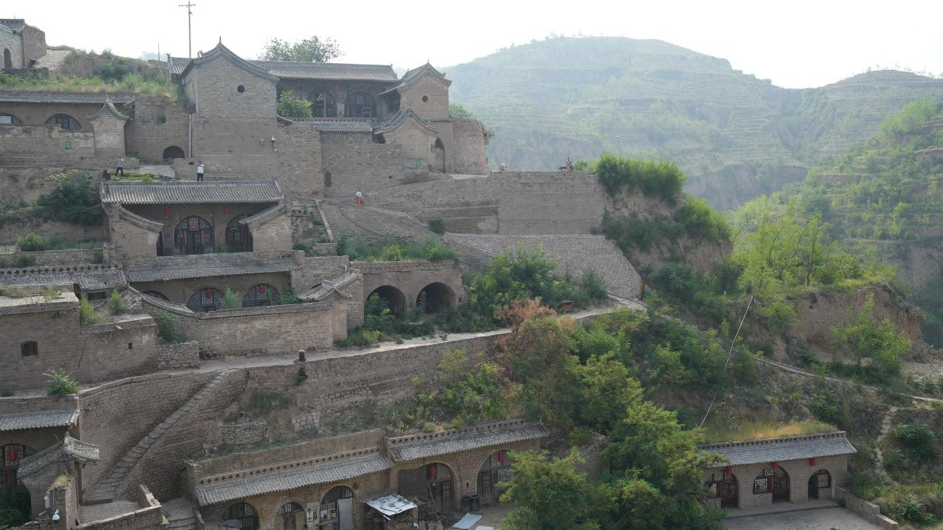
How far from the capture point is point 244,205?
2475cm

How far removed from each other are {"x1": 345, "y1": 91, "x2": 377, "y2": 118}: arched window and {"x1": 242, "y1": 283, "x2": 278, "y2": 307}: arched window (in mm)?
12471

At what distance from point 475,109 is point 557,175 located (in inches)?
1993

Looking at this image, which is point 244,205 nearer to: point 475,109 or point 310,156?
point 310,156

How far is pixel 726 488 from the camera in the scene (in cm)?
2233

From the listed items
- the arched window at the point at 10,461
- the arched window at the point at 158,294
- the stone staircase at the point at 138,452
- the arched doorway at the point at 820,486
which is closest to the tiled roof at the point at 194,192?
the arched window at the point at 158,294

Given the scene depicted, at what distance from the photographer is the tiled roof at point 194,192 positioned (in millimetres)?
22953

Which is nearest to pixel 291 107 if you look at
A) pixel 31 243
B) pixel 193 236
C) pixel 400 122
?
pixel 400 122

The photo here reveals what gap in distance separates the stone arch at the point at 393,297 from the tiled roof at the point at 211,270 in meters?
2.71

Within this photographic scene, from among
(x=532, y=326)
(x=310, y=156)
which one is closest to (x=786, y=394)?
(x=532, y=326)

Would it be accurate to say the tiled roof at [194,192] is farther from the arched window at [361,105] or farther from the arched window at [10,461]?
the arched window at [361,105]

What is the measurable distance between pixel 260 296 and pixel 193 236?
293 cm

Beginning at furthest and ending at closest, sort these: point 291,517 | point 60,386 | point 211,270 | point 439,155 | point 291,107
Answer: point 439,155 → point 291,107 → point 211,270 → point 291,517 → point 60,386

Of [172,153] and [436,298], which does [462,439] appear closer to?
[436,298]

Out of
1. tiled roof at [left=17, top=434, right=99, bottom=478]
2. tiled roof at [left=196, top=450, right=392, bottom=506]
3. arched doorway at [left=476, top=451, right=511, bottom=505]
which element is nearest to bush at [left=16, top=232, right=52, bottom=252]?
tiled roof at [left=17, top=434, right=99, bottom=478]
